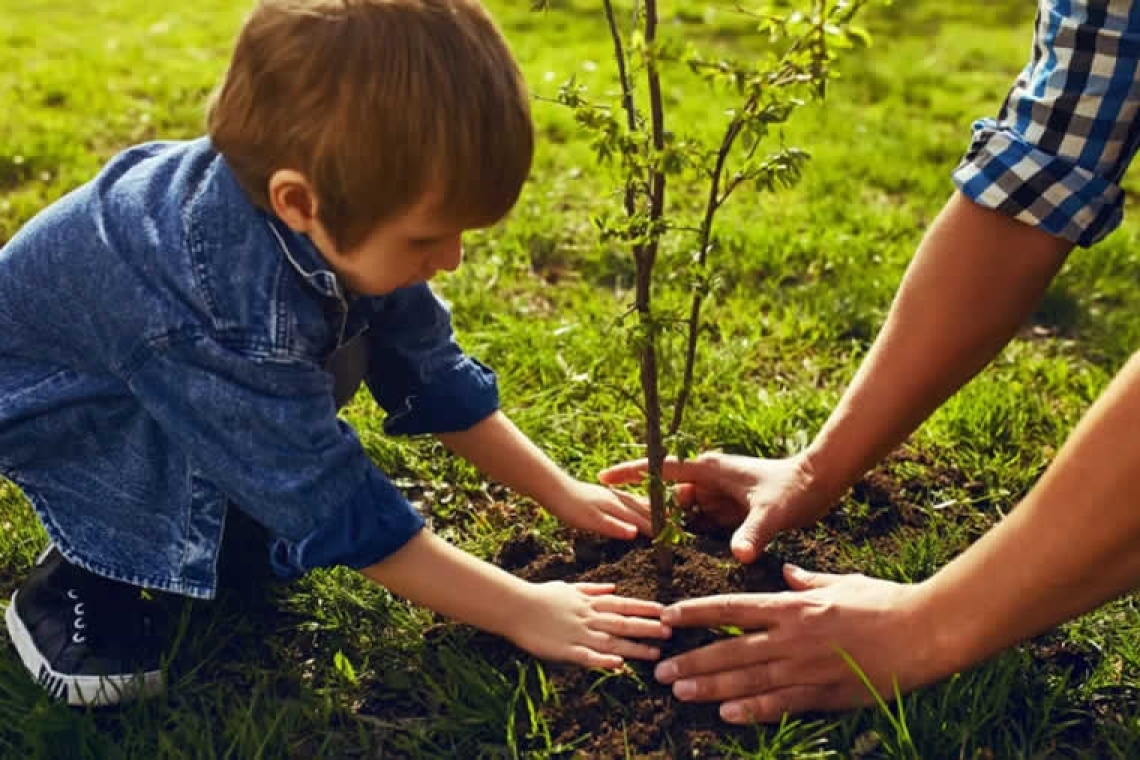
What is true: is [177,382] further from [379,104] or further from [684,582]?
[684,582]

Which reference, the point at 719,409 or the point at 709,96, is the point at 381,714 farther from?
the point at 709,96

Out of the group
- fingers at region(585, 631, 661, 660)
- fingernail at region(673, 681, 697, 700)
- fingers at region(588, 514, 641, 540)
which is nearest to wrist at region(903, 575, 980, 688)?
fingernail at region(673, 681, 697, 700)

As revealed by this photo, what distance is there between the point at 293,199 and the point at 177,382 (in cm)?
37

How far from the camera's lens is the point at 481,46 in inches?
75.2

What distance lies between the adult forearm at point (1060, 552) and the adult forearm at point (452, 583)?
73 cm

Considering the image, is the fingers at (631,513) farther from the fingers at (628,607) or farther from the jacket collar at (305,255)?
the jacket collar at (305,255)

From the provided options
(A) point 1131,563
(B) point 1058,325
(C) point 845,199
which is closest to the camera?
(A) point 1131,563

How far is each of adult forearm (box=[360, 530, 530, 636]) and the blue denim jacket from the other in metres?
0.05

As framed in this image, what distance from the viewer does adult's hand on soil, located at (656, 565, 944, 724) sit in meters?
2.06

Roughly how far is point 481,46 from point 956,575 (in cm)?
114

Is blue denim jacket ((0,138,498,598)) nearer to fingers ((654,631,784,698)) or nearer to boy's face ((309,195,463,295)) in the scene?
boy's face ((309,195,463,295))

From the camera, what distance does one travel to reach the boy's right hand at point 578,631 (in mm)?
2201

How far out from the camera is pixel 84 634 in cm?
224

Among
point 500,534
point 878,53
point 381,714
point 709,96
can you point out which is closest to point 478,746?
point 381,714
